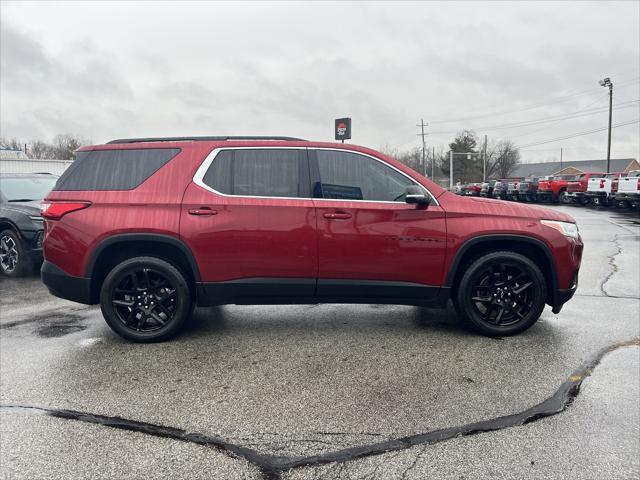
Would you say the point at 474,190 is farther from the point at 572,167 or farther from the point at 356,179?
the point at 572,167

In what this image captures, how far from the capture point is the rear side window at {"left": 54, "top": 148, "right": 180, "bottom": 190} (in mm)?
4273

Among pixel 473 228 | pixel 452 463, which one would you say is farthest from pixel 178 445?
pixel 473 228

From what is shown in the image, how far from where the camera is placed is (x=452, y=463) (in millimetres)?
2463

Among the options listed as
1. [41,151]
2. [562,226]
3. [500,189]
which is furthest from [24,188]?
[41,151]

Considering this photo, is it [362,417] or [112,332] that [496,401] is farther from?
[112,332]

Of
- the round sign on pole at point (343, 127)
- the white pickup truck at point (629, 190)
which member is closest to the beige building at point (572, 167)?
the white pickup truck at point (629, 190)

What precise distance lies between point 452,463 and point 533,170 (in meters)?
102

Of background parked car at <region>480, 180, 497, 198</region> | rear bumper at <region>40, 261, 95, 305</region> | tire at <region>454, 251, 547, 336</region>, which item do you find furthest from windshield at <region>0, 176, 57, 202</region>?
background parked car at <region>480, 180, 497, 198</region>

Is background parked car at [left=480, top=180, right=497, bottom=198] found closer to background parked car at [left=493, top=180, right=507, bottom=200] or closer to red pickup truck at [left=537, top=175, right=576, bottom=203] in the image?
background parked car at [left=493, top=180, right=507, bottom=200]

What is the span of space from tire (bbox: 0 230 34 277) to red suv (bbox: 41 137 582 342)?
3.74 meters

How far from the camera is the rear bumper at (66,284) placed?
4250 millimetres

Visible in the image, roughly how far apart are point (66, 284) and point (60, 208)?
2.26 ft

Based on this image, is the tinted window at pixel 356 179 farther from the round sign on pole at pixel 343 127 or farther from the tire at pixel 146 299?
the round sign on pole at pixel 343 127

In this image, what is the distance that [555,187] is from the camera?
28.8m
